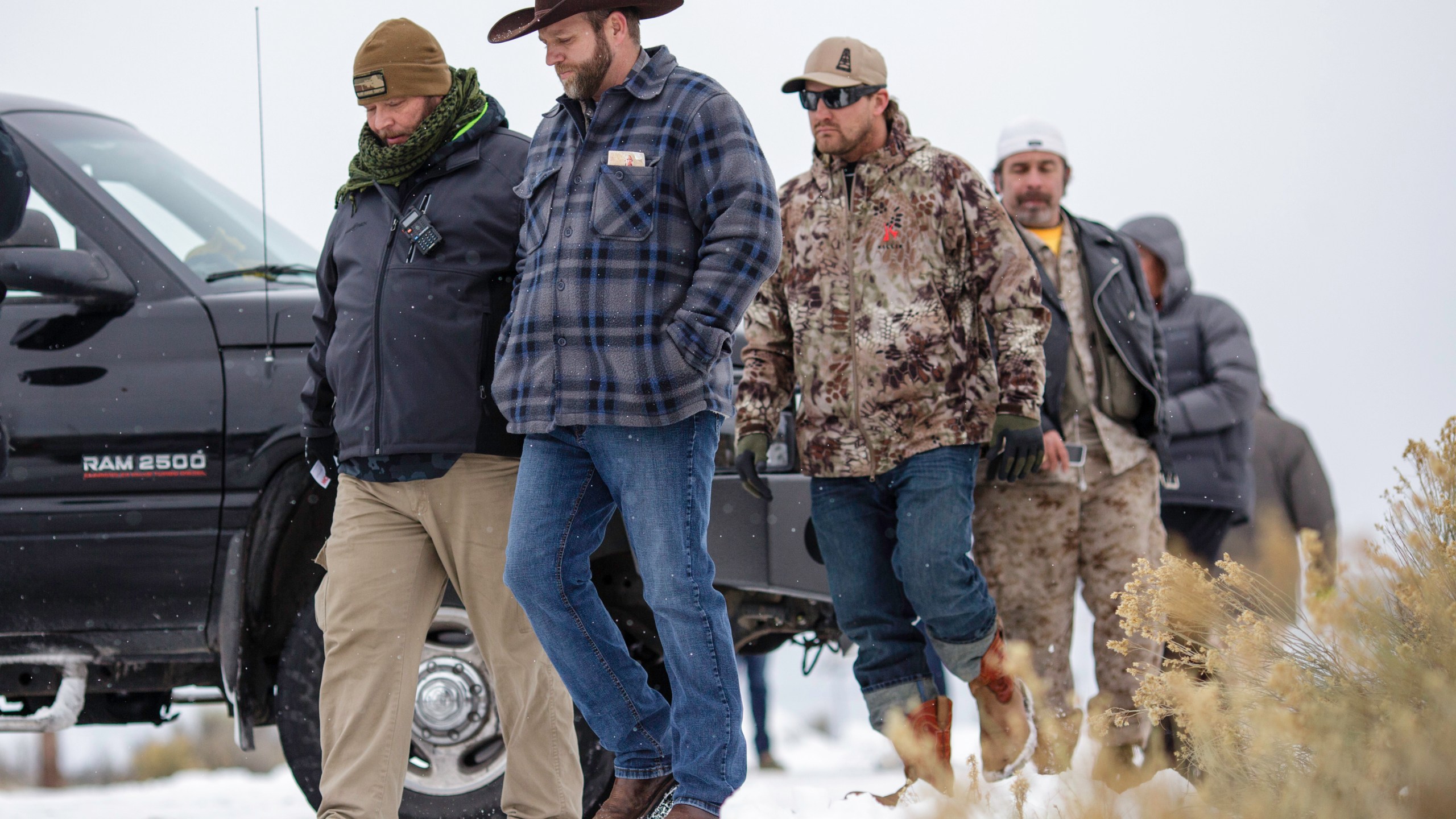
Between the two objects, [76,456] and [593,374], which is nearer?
[593,374]

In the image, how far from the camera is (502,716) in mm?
3176

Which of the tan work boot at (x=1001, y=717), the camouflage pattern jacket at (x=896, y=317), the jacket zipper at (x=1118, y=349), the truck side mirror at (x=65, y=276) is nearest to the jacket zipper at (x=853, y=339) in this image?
the camouflage pattern jacket at (x=896, y=317)

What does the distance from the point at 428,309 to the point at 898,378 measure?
124 centimetres

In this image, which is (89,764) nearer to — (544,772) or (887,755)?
(887,755)

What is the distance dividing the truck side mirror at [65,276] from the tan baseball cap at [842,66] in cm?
204

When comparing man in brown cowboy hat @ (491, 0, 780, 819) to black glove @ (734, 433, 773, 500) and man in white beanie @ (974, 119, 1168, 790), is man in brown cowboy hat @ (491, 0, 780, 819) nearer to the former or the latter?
black glove @ (734, 433, 773, 500)

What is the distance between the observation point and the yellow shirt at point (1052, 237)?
169 inches

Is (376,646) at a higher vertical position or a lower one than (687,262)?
lower

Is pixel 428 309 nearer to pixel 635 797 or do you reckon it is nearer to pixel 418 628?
pixel 418 628

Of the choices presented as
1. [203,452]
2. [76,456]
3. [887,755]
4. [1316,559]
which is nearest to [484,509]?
[203,452]

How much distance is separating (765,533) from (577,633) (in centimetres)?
88

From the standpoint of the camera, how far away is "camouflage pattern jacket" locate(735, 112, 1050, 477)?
11.5 ft

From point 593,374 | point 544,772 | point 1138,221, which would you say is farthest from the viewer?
point 1138,221

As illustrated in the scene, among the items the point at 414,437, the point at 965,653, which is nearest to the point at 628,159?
the point at 414,437
